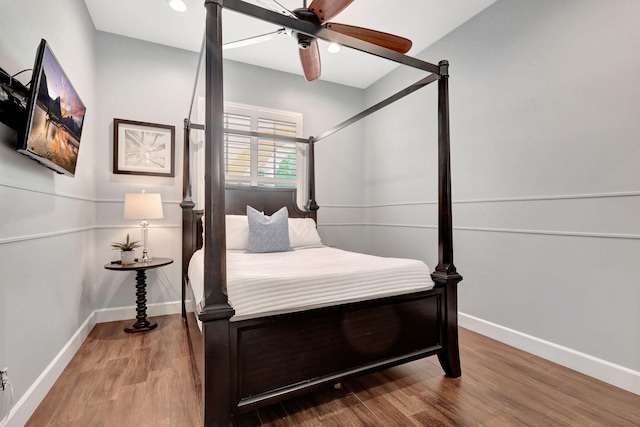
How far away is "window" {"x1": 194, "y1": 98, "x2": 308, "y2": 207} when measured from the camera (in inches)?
141

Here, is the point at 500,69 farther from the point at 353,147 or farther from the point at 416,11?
the point at 353,147

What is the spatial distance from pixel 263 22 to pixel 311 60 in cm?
110

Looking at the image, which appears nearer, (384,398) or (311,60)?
(384,398)

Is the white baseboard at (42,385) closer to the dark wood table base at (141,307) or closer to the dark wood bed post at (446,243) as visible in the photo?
the dark wood table base at (141,307)

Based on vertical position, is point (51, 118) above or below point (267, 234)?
above

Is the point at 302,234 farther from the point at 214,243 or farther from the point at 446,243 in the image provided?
the point at 214,243

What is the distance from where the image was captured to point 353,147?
441cm

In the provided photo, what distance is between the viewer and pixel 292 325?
151cm

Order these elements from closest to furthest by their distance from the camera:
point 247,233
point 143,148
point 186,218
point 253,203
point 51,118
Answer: point 51,118 < point 247,233 < point 186,218 < point 143,148 < point 253,203

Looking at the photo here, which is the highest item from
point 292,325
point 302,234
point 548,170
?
point 548,170

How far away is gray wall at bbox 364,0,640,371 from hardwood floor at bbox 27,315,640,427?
438 millimetres

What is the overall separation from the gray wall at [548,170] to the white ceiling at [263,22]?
9.3 inches

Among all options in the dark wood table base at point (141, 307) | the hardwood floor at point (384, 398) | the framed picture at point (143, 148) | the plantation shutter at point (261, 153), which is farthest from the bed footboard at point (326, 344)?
the framed picture at point (143, 148)

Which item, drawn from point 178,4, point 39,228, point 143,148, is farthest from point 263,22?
point 39,228
